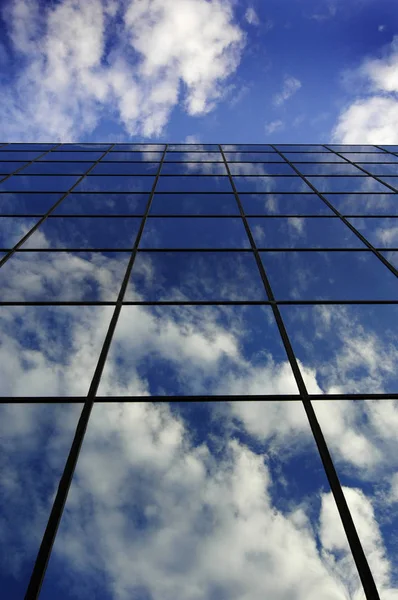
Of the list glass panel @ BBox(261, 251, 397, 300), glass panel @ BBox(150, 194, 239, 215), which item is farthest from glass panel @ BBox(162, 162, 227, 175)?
glass panel @ BBox(261, 251, 397, 300)

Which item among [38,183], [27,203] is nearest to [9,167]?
[38,183]

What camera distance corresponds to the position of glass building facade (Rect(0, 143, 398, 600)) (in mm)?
3885

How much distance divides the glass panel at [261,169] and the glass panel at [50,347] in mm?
8720

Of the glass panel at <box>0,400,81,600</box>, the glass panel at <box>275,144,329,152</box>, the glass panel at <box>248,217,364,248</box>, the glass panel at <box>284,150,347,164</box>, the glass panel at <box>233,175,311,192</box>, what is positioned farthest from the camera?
the glass panel at <box>275,144,329,152</box>

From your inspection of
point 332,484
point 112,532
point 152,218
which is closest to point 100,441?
point 112,532

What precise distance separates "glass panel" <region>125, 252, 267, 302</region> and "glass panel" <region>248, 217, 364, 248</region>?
3.19 feet

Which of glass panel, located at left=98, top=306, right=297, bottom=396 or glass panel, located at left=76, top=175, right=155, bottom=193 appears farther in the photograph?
glass panel, located at left=76, top=175, right=155, bottom=193

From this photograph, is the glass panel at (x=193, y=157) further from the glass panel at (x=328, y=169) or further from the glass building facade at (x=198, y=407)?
the glass building facade at (x=198, y=407)

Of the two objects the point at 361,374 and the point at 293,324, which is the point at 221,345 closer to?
the point at 293,324

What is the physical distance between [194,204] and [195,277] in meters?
3.70

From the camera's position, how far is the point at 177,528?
4.08 metres

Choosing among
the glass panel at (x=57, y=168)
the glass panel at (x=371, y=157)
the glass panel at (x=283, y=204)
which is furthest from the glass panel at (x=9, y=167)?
the glass panel at (x=371, y=157)

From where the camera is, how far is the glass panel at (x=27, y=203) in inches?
412

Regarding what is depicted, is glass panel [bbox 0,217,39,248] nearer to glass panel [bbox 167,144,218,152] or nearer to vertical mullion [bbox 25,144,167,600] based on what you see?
vertical mullion [bbox 25,144,167,600]
